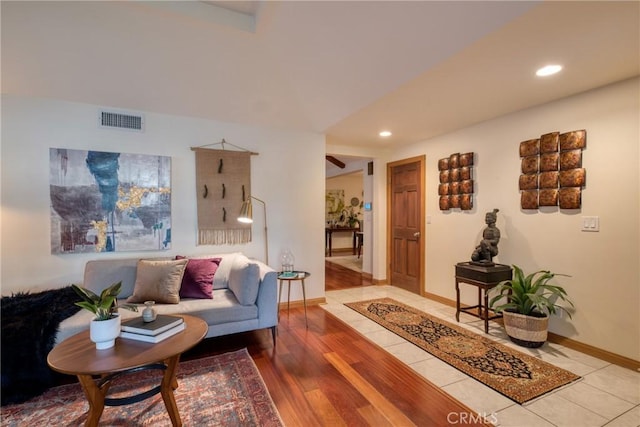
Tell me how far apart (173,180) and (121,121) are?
753 mm

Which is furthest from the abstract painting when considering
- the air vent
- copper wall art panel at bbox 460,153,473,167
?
copper wall art panel at bbox 460,153,473,167

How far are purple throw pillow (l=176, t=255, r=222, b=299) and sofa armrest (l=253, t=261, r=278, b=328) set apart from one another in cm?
47

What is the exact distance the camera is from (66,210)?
279cm

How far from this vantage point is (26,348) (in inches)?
74.6

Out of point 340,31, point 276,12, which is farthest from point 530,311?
point 276,12

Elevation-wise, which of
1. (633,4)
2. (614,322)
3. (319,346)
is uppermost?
(633,4)

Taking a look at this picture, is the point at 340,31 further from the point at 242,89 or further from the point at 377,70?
the point at 242,89

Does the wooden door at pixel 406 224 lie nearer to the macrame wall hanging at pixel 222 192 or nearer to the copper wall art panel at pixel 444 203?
the copper wall art panel at pixel 444 203

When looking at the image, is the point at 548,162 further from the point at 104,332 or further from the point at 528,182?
the point at 104,332

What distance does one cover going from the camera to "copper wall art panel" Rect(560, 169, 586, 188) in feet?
8.33

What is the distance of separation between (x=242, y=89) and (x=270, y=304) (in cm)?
207

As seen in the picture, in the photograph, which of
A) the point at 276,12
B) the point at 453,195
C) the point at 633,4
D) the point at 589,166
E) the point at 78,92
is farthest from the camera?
the point at 453,195

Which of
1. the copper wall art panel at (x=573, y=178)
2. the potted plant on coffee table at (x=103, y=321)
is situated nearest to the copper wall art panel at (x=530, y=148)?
the copper wall art panel at (x=573, y=178)

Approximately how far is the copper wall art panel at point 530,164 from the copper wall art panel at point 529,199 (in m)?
0.21
